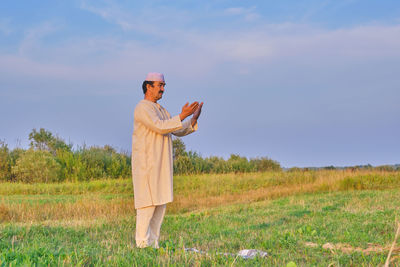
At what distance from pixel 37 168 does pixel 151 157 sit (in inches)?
709

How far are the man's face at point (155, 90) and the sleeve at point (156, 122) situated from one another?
0.90 ft

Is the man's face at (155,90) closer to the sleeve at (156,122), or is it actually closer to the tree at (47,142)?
the sleeve at (156,122)

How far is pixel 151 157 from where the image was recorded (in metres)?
5.45

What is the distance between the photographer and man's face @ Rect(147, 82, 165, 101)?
5.59 meters

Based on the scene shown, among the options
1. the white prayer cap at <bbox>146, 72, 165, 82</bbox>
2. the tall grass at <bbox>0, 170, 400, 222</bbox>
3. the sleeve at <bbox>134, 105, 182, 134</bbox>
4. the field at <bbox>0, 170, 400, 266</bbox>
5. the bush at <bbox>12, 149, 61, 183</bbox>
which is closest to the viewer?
the field at <bbox>0, 170, 400, 266</bbox>

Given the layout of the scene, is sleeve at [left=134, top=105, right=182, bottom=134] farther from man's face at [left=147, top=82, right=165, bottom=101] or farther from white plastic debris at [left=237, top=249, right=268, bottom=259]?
white plastic debris at [left=237, top=249, right=268, bottom=259]

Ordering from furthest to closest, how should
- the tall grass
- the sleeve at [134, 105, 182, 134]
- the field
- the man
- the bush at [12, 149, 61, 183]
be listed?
the bush at [12, 149, 61, 183]
the tall grass
the man
the sleeve at [134, 105, 182, 134]
the field

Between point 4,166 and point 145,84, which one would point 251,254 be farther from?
point 4,166

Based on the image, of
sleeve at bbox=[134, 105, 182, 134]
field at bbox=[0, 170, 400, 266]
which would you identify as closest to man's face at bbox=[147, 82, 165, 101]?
sleeve at bbox=[134, 105, 182, 134]

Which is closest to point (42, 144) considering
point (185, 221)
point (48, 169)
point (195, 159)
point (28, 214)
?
point (48, 169)

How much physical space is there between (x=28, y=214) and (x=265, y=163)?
69.9ft

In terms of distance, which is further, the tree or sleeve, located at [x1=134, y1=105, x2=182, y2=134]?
the tree

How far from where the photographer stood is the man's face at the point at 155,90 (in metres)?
5.59

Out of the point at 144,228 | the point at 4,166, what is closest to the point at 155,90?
the point at 144,228
